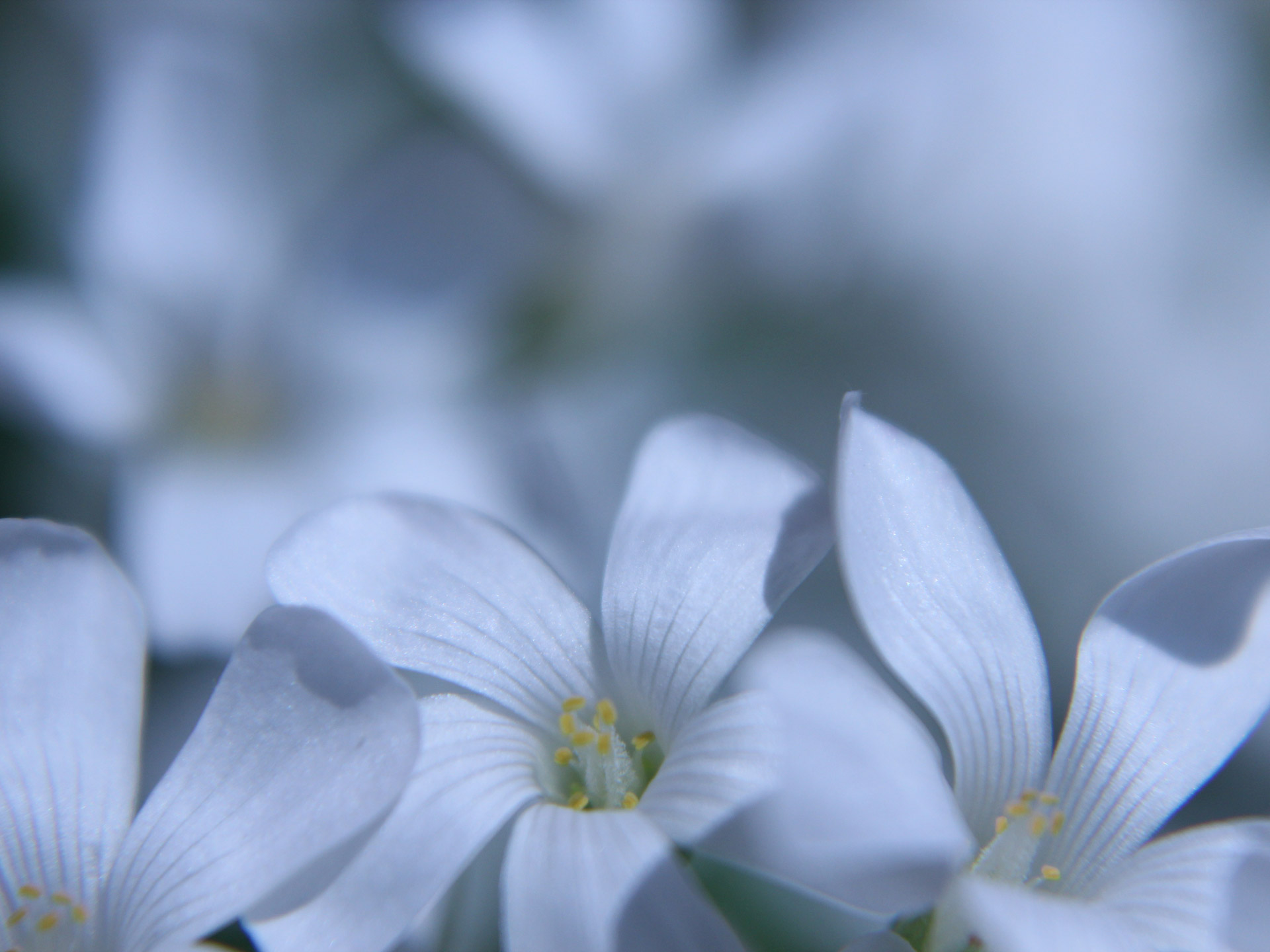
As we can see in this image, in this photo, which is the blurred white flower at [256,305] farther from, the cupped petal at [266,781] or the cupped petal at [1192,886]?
the cupped petal at [1192,886]

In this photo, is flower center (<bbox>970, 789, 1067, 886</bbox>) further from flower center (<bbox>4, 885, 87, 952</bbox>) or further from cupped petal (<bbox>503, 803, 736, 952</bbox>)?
flower center (<bbox>4, 885, 87, 952</bbox>)

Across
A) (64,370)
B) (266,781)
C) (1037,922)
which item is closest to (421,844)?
(266,781)

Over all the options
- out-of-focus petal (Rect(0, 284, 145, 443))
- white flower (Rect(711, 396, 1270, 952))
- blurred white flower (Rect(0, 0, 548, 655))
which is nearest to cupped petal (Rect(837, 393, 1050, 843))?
white flower (Rect(711, 396, 1270, 952))

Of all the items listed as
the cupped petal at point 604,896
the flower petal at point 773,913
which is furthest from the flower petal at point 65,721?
the flower petal at point 773,913

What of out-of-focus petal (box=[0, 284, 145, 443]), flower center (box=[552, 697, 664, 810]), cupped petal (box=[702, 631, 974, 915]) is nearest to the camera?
cupped petal (box=[702, 631, 974, 915])

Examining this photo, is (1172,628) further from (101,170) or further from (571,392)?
(101,170)

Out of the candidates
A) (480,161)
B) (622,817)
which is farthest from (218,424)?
(622,817)

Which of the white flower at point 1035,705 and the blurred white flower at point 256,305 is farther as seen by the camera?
the blurred white flower at point 256,305
